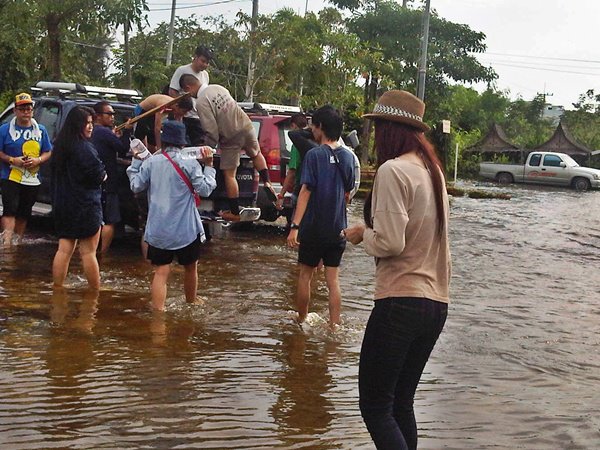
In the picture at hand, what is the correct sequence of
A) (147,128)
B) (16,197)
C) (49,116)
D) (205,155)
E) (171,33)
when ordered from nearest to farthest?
(205,155)
(147,128)
(16,197)
(49,116)
(171,33)

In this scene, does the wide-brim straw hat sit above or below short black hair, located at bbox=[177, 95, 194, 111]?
below

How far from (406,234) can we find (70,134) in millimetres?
4774

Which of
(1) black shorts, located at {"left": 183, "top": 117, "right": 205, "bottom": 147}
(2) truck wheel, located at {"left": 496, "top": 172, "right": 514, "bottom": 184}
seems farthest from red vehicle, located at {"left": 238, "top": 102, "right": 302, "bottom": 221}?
(2) truck wheel, located at {"left": 496, "top": 172, "right": 514, "bottom": 184}

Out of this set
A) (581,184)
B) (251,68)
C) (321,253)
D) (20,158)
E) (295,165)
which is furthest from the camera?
(581,184)

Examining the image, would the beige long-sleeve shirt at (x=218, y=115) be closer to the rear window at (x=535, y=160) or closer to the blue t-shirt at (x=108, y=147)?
the blue t-shirt at (x=108, y=147)

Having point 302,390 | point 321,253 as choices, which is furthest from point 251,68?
point 302,390

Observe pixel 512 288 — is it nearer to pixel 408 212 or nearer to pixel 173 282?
pixel 173 282

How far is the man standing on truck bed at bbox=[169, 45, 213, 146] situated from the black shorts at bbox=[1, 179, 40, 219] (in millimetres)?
1958

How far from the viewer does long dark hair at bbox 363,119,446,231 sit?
4137 millimetres

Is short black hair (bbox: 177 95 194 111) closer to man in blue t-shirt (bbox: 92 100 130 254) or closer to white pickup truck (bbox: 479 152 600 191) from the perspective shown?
man in blue t-shirt (bbox: 92 100 130 254)

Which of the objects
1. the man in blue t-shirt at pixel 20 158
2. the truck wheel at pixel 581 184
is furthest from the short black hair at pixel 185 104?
the truck wheel at pixel 581 184

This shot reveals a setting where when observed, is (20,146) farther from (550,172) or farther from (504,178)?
(504,178)

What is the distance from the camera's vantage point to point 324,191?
7.37m

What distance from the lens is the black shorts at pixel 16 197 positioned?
35.3 ft
